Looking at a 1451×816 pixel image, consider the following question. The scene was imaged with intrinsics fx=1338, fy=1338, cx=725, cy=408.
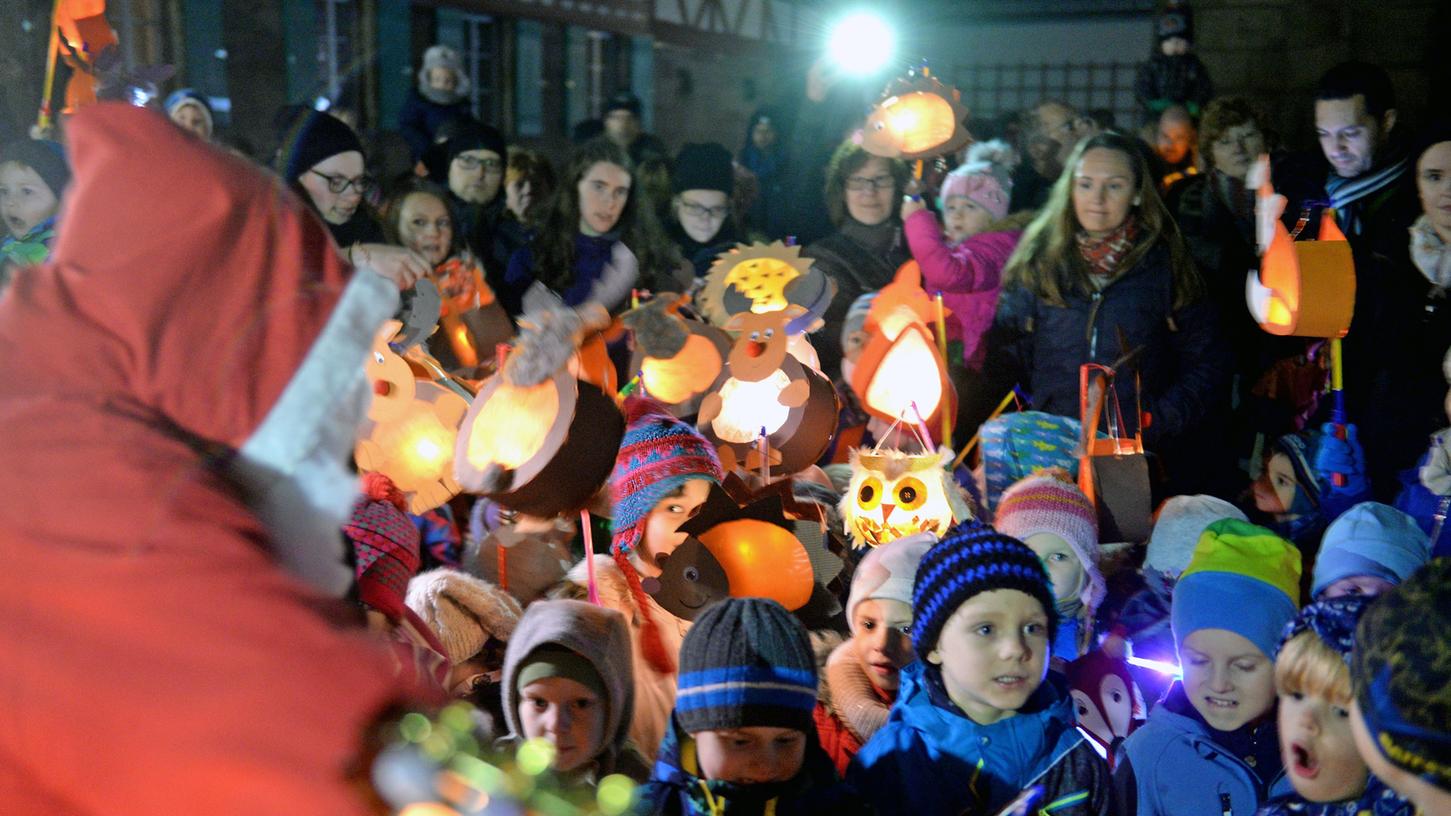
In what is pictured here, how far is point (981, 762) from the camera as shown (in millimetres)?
2395

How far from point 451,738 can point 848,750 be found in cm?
200

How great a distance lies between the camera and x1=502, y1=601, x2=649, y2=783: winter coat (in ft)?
8.01

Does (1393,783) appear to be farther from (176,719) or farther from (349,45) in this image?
(349,45)

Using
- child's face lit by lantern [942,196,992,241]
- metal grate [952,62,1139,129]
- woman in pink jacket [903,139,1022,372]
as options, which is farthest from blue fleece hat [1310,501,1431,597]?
metal grate [952,62,1139,129]

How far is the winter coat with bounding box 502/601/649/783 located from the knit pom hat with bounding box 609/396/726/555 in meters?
0.56

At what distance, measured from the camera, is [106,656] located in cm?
90

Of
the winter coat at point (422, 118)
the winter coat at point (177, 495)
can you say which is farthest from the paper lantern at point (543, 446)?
the winter coat at point (422, 118)

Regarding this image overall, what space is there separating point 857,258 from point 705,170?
3.55ft

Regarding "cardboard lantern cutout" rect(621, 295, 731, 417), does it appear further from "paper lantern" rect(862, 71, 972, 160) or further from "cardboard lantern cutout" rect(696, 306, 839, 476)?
"paper lantern" rect(862, 71, 972, 160)

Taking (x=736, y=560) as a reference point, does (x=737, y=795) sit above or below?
below

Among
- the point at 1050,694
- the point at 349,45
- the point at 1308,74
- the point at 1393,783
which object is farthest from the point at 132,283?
the point at 349,45

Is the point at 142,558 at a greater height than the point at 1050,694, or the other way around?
the point at 142,558

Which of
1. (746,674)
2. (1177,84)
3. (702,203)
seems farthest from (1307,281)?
(1177,84)

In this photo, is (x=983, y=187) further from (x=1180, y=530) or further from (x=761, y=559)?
(x=761, y=559)
